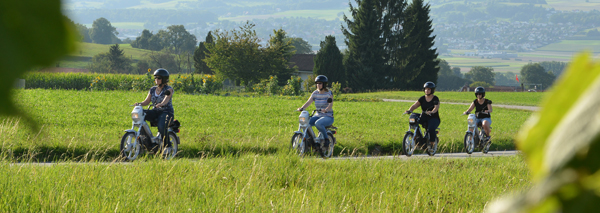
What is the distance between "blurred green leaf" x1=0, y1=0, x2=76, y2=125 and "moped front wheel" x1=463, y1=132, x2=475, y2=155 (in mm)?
10578

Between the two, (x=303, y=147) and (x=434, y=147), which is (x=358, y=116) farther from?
(x=303, y=147)

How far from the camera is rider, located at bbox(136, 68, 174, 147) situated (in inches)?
312

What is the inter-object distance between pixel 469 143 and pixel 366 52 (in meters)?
37.3

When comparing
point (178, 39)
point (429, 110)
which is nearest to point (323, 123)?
point (429, 110)

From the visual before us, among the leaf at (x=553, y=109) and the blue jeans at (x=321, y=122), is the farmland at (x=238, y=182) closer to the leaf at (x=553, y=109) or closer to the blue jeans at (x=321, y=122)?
the leaf at (x=553, y=109)

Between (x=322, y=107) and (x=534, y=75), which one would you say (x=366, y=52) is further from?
(x=534, y=75)

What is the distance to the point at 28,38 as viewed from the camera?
264 mm

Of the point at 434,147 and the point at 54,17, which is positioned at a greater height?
the point at 54,17

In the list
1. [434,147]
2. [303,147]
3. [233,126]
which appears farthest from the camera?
[233,126]

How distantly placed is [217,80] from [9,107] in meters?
27.4

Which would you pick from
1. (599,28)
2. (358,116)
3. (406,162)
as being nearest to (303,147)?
(406,162)

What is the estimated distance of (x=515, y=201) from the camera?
211 mm

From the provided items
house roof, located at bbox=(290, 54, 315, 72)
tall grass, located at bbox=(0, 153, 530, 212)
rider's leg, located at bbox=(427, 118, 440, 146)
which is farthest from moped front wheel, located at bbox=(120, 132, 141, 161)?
house roof, located at bbox=(290, 54, 315, 72)

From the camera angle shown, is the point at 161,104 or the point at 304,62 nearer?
the point at 161,104
